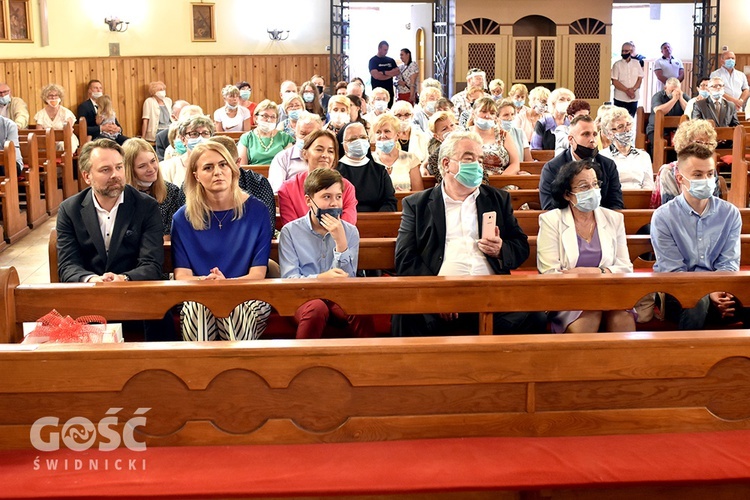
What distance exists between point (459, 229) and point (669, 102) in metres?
8.92

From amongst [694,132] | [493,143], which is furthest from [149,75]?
[694,132]

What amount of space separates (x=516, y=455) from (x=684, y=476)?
17.6 inches

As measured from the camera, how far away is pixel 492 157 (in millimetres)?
7609

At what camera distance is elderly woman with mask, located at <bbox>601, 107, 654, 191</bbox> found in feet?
22.1

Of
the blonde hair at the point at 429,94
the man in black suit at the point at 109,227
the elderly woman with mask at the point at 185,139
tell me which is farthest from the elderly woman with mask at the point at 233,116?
the man in black suit at the point at 109,227

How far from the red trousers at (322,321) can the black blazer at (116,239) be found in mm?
771

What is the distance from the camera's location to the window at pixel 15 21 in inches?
567

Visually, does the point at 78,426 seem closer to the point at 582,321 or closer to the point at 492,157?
the point at 582,321

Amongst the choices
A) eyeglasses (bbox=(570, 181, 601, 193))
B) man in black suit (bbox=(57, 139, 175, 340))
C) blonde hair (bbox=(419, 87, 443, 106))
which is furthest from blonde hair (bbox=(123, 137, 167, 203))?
blonde hair (bbox=(419, 87, 443, 106))

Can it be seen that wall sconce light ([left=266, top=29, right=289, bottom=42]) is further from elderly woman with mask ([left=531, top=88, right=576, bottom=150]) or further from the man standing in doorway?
elderly woman with mask ([left=531, top=88, right=576, bottom=150])

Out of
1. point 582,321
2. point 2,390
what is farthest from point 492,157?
point 2,390

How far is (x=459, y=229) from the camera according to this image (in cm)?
436

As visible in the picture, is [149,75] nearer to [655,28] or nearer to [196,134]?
[196,134]

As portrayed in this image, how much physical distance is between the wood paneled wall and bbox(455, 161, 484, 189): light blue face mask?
12145 mm
